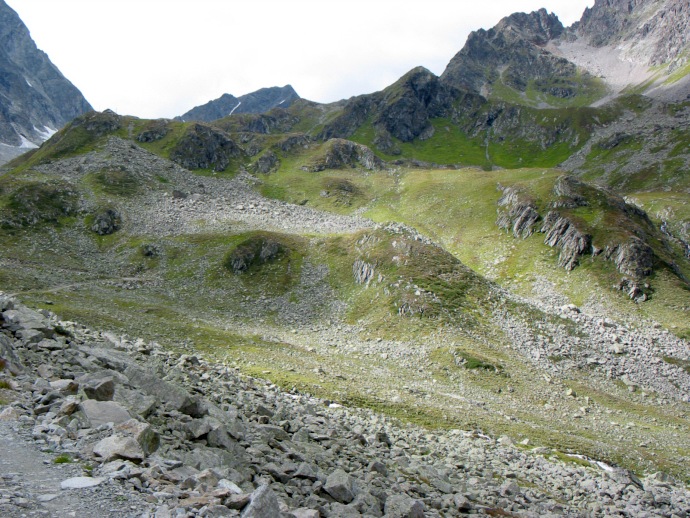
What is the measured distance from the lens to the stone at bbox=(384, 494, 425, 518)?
524 inches

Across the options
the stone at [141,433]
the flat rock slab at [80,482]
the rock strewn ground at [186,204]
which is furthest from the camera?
the rock strewn ground at [186,204]

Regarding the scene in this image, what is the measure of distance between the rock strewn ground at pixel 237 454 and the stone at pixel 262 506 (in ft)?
0.10

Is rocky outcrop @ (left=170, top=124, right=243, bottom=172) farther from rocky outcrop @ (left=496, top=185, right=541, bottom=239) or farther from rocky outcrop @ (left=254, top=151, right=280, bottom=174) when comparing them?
rocky outcrop @ (left=496, top=185, right=541, bottom=239)

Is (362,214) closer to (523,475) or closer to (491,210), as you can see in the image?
(491,210)

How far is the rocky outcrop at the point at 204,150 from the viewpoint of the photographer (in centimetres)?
14550

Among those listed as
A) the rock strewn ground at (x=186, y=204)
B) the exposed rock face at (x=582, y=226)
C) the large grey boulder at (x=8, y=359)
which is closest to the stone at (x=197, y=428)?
the large grey boulder at (x=8, y=359)

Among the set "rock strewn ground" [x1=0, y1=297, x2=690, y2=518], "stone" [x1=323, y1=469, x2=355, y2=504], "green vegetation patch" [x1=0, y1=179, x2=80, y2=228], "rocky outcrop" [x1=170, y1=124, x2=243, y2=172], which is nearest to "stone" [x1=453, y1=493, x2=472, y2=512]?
"rock strewn ground" [x1=0, y1=297, x2=690, y2=518]

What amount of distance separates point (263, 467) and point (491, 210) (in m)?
93.1

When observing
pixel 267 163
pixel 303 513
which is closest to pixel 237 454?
pixel 303 513

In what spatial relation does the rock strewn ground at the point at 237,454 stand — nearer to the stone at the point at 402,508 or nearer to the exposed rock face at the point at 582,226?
the stone at the point at 402,508

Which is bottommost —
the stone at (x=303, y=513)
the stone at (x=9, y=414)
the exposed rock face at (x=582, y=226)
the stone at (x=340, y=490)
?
the stone at (x=340, y=490)

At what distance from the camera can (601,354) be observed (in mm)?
49875

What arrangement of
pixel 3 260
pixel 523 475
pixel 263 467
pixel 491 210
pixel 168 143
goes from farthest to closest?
pixel 168 143
pixel 491 210
pixel 3 260
pixel 523 475
pixel 263 467

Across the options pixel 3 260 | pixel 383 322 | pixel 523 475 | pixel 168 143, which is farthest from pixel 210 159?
pixel 523 475
